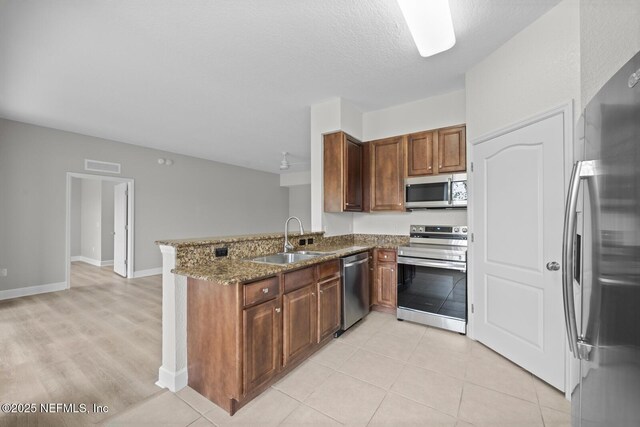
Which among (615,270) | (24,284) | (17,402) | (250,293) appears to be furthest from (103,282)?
(615,270)

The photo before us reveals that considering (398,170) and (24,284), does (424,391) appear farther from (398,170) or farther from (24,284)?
(24,284)

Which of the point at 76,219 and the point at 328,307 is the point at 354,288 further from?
the point at 76,219

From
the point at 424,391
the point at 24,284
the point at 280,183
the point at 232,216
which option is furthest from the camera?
the point at 280,183

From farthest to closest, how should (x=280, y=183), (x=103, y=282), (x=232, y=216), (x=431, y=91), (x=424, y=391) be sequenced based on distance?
(x=280, y=183)
(x=232, y=216)
(x=103, y=282)
(x=431, y=91)
(x=424, y=391)

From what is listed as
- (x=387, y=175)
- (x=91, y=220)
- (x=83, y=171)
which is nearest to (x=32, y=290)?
(x=83, y=171)

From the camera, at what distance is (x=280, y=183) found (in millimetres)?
8992

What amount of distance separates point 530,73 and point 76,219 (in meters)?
10.3

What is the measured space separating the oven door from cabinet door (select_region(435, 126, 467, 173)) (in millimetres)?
1105

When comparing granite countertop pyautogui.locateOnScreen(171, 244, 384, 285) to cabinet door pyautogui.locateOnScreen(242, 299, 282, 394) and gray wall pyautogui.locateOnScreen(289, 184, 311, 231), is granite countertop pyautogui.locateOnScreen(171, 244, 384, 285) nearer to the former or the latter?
cabinet door pyautogui.locateOnScreen(242, 299, 282, 394)

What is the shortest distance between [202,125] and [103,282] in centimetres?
357

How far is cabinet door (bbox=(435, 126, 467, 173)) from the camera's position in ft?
9.93

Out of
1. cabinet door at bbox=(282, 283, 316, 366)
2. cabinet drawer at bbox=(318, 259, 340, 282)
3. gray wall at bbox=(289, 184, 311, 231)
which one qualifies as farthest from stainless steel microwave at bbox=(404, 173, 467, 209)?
gray wall at bbox=(289, 184, 311, 231)

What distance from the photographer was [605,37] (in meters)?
1.19

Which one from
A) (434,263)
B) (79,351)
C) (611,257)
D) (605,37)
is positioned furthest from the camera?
(434,263)
